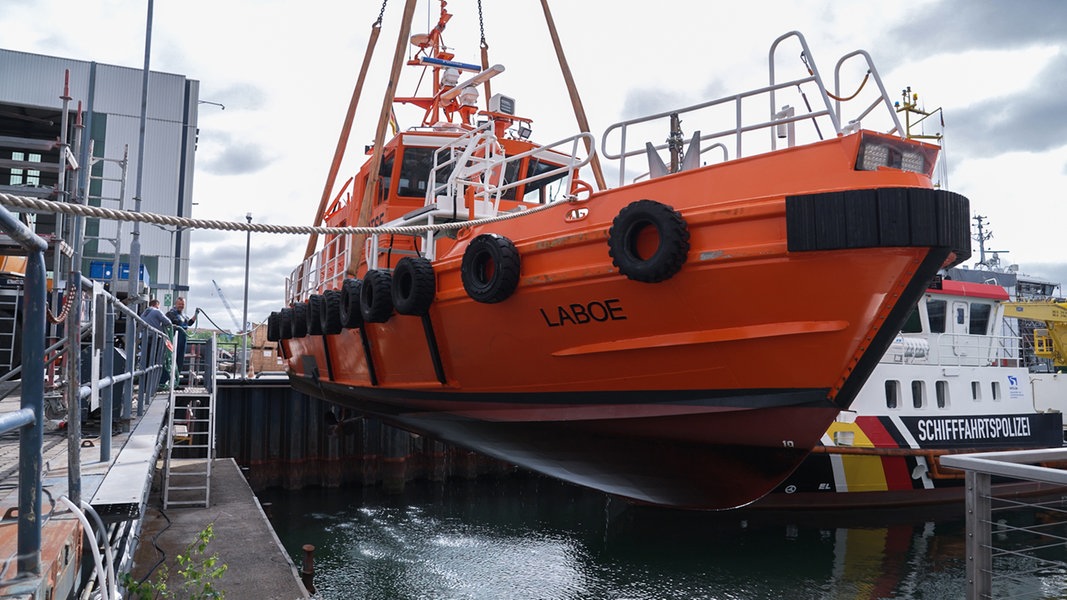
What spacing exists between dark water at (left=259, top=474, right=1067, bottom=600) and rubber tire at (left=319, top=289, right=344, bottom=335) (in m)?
2.99

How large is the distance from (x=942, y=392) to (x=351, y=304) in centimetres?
924

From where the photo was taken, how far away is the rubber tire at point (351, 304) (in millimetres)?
7273

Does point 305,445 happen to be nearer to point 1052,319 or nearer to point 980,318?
point 980,318

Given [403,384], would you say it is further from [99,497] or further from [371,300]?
[99,497]

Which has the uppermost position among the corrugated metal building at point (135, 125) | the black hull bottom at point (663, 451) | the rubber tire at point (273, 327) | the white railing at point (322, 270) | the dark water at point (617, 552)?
the corrugated metal building at point (135, 125)

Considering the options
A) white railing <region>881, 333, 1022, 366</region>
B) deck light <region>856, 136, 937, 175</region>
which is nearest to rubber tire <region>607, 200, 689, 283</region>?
deck light <region>856, 136, 937, 175</region>

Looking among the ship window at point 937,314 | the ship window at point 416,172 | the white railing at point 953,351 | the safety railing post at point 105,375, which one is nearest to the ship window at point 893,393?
the white railing at point 953,351

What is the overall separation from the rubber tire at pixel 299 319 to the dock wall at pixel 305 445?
291 cm

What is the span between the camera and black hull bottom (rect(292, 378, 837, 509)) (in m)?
4.93

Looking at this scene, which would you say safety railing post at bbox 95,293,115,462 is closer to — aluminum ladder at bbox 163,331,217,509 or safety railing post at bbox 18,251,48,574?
safety railing post at bbox 18,251,48,574

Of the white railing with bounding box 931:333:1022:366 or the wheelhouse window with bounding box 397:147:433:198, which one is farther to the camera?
the white railing with bounding box 931:333:1022:366

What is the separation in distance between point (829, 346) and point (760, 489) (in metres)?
1.48

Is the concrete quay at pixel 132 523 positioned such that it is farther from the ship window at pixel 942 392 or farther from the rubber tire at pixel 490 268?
the ship window at pixel 942 392

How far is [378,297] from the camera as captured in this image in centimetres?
664
